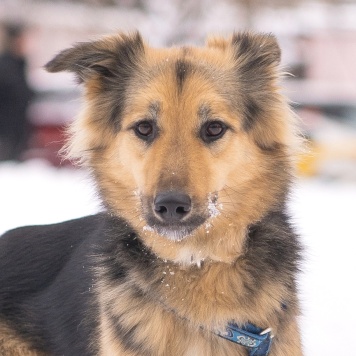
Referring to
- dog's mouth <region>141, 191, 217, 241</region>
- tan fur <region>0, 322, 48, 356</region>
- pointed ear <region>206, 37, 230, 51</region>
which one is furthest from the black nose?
tan fur <region>0, 322, 48, 356</region>

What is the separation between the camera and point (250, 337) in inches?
149

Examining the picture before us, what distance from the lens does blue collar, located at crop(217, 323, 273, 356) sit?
3.79m

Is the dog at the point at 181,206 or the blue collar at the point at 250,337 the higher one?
the dog at the point at 181,206

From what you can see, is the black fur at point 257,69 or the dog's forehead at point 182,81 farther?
the black fur at point 257,69

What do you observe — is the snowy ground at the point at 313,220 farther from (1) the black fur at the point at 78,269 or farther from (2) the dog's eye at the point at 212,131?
(2) the dog's eye at the point at 212,131

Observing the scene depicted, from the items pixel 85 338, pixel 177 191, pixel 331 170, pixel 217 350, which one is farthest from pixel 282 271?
pixel 331 170

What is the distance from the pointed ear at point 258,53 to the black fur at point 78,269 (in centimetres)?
83

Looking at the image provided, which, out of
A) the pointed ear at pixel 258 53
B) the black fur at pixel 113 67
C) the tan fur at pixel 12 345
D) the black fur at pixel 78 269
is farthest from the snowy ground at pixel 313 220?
the tan fur at pixel 12 345

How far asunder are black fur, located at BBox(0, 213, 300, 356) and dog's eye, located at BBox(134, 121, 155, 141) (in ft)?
1.54

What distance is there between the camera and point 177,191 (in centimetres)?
360

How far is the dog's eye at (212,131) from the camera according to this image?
3935 mm

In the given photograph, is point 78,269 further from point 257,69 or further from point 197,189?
point 257,69

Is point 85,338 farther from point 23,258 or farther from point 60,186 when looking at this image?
point 60,186

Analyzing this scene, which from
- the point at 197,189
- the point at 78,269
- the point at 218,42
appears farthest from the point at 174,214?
the point at 218,42
